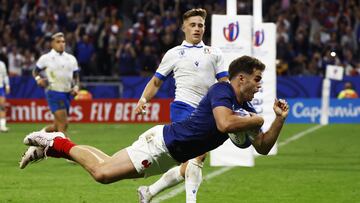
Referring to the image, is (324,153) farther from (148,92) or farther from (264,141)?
(264,141)

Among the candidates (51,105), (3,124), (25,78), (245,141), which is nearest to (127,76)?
Answer: (25,78)

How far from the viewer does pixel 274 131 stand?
346 inches

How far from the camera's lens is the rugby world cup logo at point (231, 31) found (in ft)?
52.6

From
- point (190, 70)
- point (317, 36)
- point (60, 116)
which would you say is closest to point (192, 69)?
point (190, 70)

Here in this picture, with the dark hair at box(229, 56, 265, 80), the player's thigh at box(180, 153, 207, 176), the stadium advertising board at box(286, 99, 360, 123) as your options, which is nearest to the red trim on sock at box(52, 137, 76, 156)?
the player's thigh at box(180, 153, 207, 176)

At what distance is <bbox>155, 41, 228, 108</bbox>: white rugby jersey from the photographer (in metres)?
11.7

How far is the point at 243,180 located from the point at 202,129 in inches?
216

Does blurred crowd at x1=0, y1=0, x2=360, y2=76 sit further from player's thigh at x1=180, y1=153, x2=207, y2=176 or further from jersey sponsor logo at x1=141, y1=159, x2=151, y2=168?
jersey sponsor logo at x1=141, y1=159, x2=151, y2=168

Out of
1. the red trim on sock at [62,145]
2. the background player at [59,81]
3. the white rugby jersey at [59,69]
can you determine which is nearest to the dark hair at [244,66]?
the red trim on sock at [62,145]

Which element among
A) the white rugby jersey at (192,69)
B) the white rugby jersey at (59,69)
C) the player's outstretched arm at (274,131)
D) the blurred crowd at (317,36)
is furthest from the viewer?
the blurred crowd at (317,36)

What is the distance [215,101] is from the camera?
28.3 ft

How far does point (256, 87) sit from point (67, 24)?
2525 cm

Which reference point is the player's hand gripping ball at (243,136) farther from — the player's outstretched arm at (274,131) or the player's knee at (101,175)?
the player's knee at (101,175)

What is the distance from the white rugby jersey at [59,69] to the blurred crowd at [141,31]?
11.1 metres
